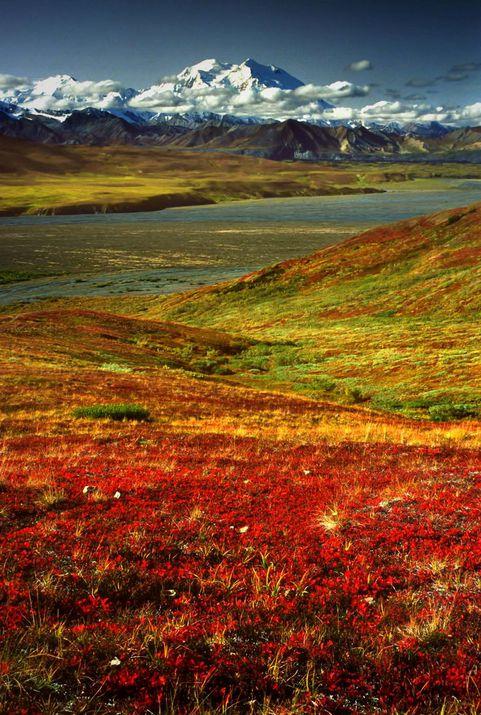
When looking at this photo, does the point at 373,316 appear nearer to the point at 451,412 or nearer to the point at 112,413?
the point at 451,412

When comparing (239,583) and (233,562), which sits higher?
(239,583)

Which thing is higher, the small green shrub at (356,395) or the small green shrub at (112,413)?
the small green shrub at (112,413)

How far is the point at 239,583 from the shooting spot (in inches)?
213

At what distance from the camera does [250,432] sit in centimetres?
1684

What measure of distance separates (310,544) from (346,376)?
30246 millimetres

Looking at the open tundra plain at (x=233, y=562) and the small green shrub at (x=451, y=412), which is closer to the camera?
the open tundra plain at (x=233, y=562)

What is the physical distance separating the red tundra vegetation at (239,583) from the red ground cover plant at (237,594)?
Result: 19 mm

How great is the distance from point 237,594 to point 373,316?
52478mm

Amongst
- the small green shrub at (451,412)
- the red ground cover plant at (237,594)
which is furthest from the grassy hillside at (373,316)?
the red ground cover plant at (237,594)

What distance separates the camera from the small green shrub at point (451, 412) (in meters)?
25.0

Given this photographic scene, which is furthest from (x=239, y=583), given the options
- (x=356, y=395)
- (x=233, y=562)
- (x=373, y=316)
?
(x=373, y=316)

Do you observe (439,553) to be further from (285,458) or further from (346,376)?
(346,376)

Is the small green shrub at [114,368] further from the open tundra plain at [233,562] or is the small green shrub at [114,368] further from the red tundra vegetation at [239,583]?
the red tundra vegetation at [239,583]

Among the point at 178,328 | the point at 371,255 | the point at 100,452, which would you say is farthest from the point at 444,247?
the point at 100,452
